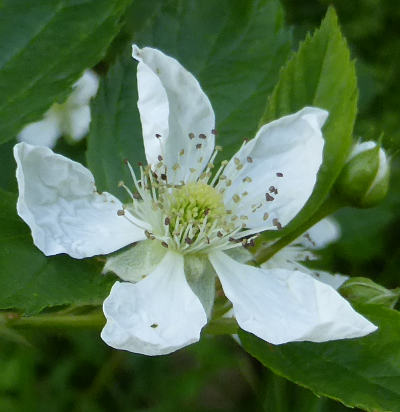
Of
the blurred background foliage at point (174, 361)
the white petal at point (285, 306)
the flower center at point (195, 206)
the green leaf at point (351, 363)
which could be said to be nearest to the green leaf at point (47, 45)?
the flower center at point (195, 206)

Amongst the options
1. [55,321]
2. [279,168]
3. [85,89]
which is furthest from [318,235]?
[85,89]

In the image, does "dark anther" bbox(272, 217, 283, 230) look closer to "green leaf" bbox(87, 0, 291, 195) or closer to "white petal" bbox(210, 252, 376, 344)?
"white petal" bbox(210, 252, 376, 344)

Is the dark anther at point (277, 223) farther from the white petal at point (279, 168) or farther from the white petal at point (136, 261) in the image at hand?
the white petal at point (136, 261)

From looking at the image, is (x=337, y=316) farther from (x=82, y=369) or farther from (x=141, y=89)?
(x=82, y=369)

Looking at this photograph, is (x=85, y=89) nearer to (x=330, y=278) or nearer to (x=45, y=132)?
(x=45, y=132)

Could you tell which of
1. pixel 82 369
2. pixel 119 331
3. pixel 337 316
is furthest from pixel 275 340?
pixel 82 369
